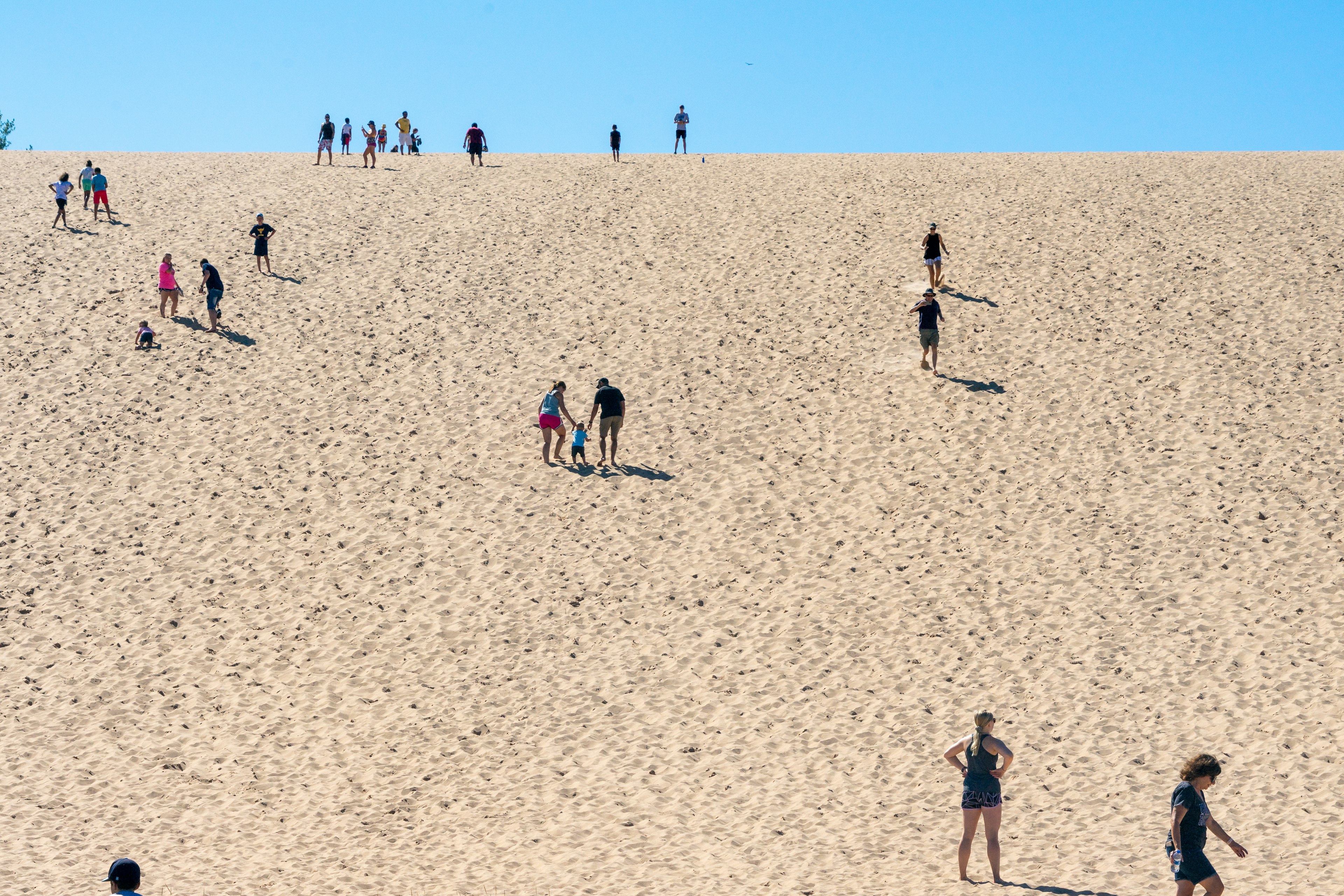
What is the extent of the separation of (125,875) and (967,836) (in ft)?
25.2

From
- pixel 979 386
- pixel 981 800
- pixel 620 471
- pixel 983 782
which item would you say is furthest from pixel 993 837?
pixel 979 386

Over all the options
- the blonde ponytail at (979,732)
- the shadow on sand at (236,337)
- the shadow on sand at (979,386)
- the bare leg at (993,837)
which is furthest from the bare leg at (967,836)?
the shadow on sand at (236,337)

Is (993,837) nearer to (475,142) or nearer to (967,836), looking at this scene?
(967,836)

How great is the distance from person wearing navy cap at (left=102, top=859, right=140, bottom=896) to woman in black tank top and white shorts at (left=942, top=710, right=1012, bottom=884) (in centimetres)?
679

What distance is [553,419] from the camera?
21.9 metres

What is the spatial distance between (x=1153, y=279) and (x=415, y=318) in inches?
724

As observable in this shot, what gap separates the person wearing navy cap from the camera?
7871mm

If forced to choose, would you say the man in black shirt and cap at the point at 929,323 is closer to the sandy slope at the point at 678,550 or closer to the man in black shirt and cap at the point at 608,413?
the sandy slope at the point at 678,550

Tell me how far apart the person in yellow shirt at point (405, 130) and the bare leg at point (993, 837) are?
40177mm

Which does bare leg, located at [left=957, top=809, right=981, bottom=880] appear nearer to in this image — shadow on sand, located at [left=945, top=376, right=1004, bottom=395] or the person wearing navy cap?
the person wearing navy cap

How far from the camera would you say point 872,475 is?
21.5 metres

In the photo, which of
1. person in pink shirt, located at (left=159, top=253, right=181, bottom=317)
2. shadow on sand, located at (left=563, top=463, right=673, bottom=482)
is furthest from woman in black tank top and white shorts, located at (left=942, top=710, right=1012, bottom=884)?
person in pink shirt, located at (left=159, top=253, right=181, bottom=317)

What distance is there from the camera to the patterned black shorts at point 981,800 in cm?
1108

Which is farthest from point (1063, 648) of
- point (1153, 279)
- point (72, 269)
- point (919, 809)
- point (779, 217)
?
point (72, 269)
